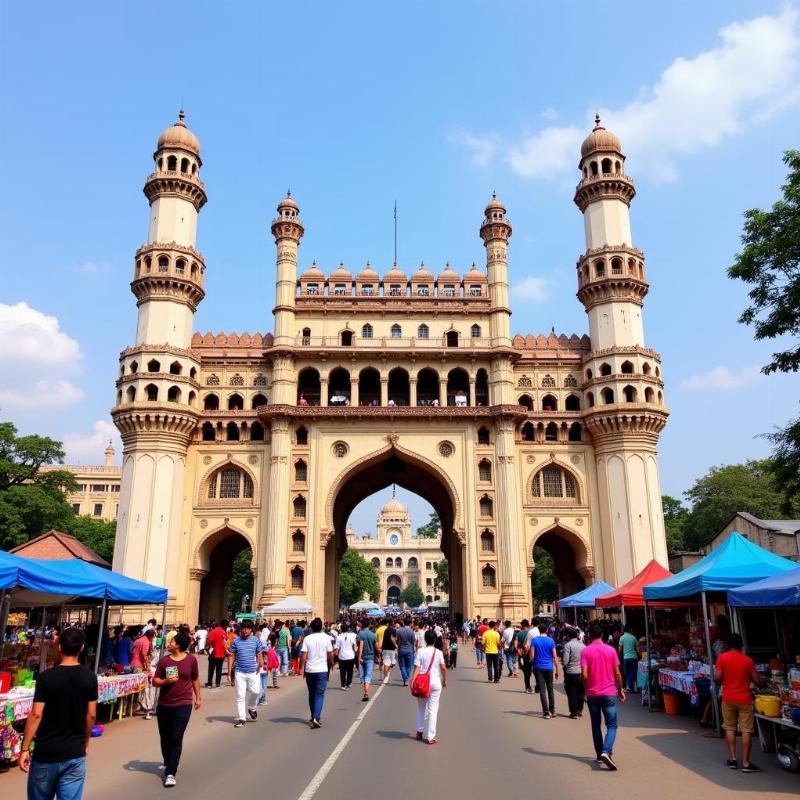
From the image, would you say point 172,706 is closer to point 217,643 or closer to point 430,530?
point 217,643

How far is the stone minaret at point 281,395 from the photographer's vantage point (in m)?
38.5

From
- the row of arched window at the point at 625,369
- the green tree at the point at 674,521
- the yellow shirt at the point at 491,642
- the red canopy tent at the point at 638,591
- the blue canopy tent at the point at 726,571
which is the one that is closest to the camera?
the blue canopy tent at the point at 726,571

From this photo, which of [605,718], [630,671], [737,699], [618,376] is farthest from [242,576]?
[737,699]

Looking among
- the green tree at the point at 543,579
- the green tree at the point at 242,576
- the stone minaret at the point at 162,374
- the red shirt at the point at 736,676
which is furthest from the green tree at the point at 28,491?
the red shirt at the point at 736,676

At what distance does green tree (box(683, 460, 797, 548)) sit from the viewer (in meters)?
56.2

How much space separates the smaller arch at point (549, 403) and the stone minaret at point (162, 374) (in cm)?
2039

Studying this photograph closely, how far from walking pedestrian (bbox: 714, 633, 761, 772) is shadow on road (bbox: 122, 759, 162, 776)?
7681 millimetres

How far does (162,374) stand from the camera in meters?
40.0

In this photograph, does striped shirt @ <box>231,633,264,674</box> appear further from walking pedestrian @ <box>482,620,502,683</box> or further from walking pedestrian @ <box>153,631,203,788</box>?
walking pedestrian @ <box>482,620,502,683</box>

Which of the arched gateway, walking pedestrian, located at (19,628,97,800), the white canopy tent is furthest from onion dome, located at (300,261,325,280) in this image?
walking pedestrian, located at (19,628,97,800)

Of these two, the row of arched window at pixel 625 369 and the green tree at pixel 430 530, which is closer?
the row of arched window at pixel 625 369

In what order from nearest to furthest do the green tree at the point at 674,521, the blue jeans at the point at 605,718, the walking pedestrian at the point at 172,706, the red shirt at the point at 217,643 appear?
the walking pedestrian at the point at 172,706, the blue jeans at the point at 605,718, the red shirt at the point at 217,643, the green tree at the point at 674,521

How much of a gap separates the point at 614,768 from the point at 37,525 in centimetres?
4588

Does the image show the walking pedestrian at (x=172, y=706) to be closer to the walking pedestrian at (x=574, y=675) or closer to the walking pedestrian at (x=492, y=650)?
the walking pedestrian at (x=574, y=675)
